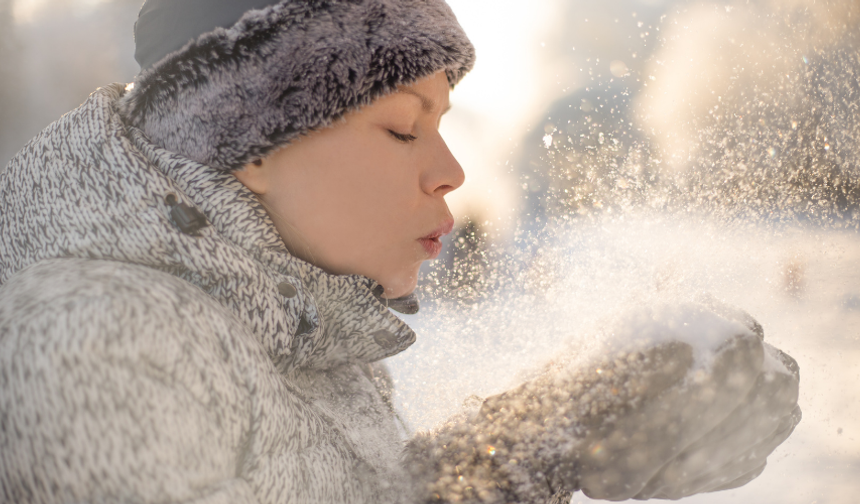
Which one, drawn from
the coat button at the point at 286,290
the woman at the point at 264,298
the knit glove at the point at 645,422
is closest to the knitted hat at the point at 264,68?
the woman at the point at 264,298

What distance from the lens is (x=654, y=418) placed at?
1.53 ft

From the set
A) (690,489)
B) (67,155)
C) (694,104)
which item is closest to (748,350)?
(690,489)

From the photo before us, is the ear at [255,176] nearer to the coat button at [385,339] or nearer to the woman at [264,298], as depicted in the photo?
the woman at [264,298]

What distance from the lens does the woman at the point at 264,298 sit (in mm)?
328

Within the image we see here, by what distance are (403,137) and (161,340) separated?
382 millimetres

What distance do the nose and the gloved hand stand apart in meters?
0.28

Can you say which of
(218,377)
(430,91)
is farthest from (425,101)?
(218,377)

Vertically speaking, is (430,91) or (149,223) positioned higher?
(430,91)

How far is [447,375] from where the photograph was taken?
1.17 meters

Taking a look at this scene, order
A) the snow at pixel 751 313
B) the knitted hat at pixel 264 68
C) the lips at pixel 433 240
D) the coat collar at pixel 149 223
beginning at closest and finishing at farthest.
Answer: the coat collar at pixel 149 223 → the knitted hat at pixel 264 68 → the lips at pixel 433 240 → the snow at pixel 751 313

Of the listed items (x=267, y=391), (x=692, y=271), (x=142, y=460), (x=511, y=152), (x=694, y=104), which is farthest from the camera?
(x=511, y=152)

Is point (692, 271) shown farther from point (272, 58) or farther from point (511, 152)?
point (511, 152)

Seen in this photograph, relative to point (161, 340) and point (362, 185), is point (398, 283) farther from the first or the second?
point (161, 340)

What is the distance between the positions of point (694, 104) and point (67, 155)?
123 cm
